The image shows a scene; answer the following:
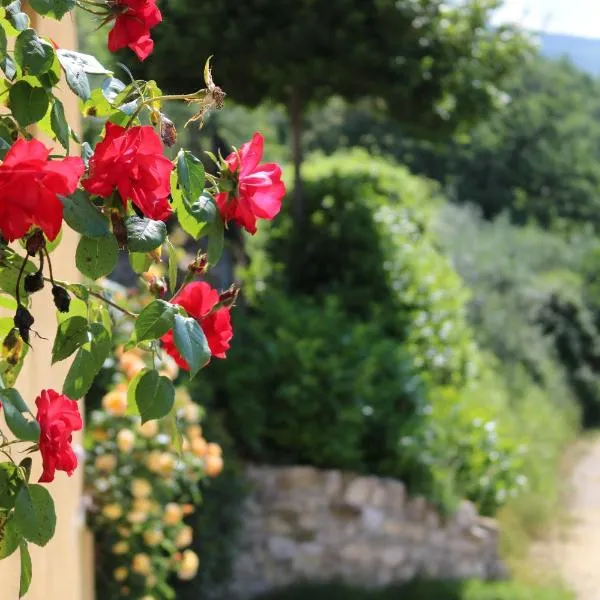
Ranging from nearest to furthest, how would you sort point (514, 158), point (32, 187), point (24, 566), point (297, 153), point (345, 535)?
point (32, 187) < point (24, 566) < point (345, 535) < point (297, 153) < point (514, 158)

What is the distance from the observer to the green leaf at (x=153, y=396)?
3.69ft

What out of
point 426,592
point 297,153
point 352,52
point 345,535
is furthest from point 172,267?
point 297,153

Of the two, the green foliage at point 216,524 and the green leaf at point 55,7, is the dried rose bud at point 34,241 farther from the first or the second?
the green foliage at point 216,524

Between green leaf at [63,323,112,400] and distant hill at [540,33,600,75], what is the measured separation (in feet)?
71.3

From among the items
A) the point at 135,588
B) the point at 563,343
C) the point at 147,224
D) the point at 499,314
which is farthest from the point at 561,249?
the point at 147,224

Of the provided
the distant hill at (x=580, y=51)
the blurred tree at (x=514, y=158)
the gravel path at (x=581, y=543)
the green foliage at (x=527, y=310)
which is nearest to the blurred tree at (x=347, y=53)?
the green foliage at (x=527, y=310)

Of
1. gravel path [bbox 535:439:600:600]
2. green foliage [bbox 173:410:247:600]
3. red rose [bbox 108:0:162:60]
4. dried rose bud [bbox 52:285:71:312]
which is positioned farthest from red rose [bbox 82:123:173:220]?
gravel path [bbox 535:439:600:600]

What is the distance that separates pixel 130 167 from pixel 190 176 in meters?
0.08

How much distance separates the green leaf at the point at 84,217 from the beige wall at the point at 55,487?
3.14ft

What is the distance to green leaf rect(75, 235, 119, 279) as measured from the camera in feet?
3.59

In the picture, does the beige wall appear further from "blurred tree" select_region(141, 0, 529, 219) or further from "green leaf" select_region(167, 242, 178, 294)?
"blurred tree" select_region(141, 0, 529, 219)

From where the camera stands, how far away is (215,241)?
120cm

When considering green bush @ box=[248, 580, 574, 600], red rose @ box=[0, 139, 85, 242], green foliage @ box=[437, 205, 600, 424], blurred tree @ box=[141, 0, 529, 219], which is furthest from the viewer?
green foliage @ box=[437, 205, 600, 424]

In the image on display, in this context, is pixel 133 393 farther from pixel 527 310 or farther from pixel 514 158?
pixel 514 158
